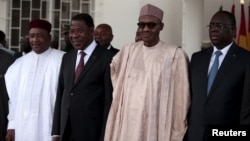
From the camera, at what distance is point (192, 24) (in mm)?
10398

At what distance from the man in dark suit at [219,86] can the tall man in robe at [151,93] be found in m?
0.12

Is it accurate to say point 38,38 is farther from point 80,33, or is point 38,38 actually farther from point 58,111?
point 58,111

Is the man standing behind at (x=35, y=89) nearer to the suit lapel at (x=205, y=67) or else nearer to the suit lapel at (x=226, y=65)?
the suit lapel at (x=205, y=67)

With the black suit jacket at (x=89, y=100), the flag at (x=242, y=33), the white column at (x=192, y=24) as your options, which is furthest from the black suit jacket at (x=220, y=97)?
the flag at (x=242, y=33)

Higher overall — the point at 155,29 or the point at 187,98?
the point at 155,29

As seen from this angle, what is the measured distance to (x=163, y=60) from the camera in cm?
500

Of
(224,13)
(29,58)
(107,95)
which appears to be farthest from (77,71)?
(224,13)

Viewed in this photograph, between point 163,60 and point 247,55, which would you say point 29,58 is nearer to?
point 163,60

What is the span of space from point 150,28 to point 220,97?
93 centimetres

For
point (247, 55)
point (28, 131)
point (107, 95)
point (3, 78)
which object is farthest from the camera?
point (3, 78)

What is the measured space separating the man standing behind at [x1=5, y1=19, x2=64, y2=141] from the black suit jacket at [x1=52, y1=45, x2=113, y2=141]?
1.25ft

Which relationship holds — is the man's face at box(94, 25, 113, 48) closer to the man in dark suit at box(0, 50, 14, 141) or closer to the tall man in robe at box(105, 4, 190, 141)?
the man in dark suit at box(0, 50, 14, 141)

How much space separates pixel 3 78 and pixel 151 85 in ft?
7.93

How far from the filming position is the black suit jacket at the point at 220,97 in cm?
468
